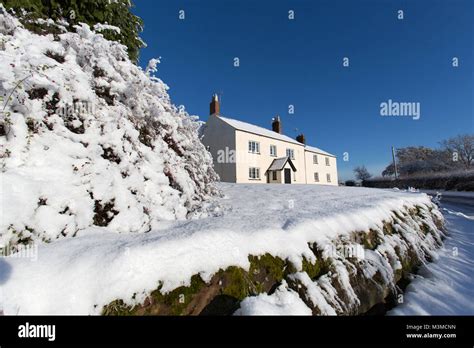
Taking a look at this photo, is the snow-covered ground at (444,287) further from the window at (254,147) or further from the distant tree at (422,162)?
the distant tree at (422,162)

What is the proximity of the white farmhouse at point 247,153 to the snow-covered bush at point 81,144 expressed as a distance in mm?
14201

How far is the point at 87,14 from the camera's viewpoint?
4.80 m

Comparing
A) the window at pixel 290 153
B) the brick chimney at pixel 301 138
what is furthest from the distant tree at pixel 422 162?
the window at pixel 290 153

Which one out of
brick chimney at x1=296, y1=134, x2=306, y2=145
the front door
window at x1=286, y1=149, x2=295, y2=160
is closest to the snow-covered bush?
the front door

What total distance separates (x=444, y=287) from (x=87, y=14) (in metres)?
8.31

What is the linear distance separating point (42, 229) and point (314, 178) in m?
30.3

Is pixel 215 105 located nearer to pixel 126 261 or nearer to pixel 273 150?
pixel 273 150

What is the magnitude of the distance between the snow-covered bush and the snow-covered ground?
317 centimetres

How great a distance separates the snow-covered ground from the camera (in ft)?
9.37

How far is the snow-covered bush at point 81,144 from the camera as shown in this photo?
2385 mm

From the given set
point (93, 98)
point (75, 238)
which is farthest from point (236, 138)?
point (75, 238)

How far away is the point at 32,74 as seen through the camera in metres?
2.88

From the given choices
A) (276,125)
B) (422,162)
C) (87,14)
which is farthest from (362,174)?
(87,14)

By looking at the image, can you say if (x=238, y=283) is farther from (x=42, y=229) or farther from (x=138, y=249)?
(x=42, y=229)
